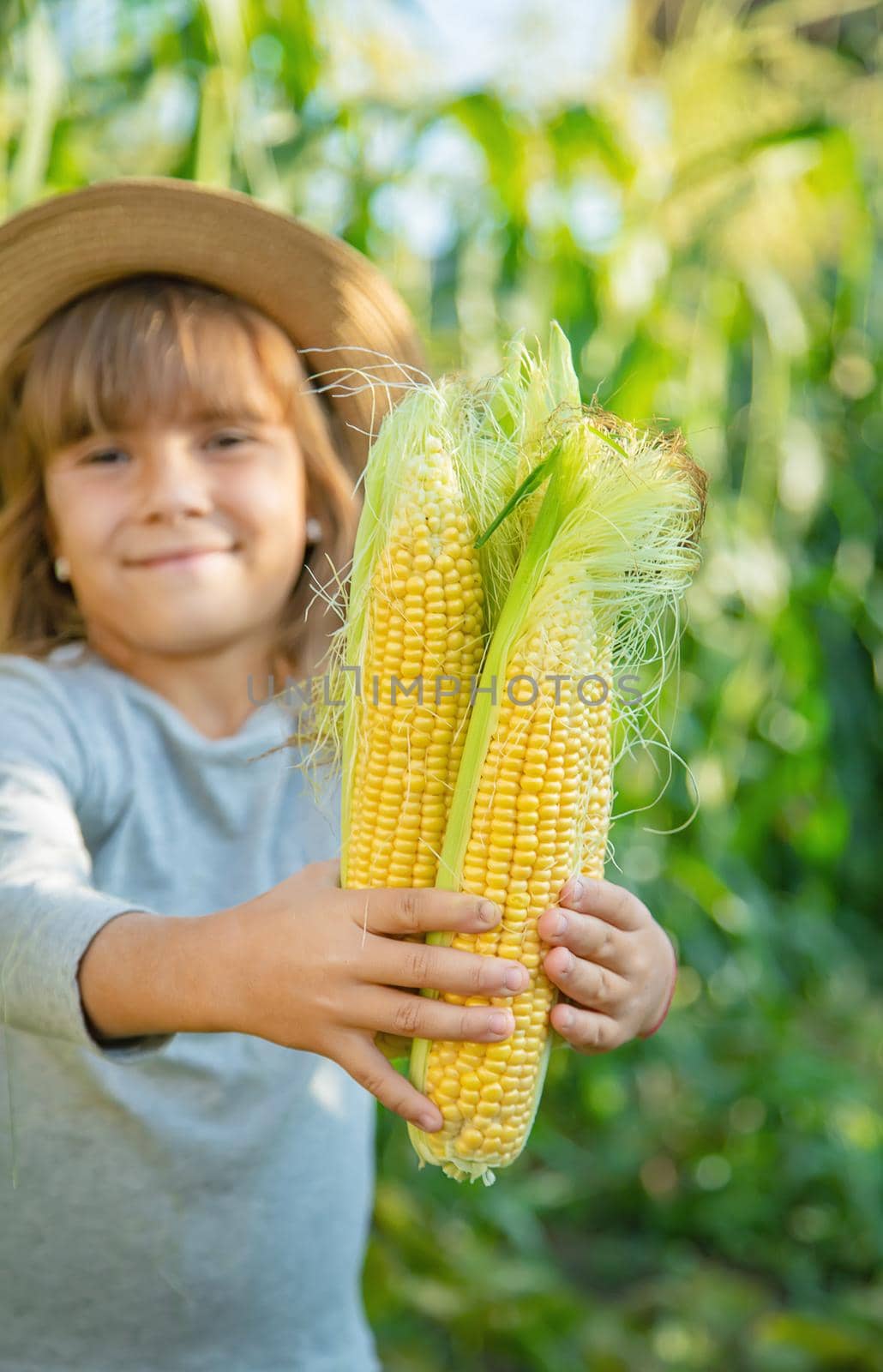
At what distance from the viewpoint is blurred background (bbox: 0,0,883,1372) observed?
162cm

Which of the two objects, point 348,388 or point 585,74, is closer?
point 348,388

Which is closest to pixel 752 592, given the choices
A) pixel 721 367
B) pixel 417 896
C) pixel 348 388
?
pixel 721 367

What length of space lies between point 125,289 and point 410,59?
3.04 feet

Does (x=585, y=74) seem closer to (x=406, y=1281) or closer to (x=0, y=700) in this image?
(x=0, y=700)

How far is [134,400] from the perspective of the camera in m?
0.97

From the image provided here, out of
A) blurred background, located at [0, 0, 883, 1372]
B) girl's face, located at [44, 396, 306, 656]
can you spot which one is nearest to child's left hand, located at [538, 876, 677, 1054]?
girl's face, located at [44, 396, 306, 656]

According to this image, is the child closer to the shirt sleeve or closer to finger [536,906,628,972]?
the shirt sleeve

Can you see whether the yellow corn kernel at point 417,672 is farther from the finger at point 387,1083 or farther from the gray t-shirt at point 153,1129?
the gray t-shirt at point 153,1129

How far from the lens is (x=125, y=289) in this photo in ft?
3.44

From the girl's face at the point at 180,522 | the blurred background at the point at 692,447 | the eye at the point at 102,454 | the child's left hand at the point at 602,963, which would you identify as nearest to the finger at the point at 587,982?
the child's left hand at the point at 602,963

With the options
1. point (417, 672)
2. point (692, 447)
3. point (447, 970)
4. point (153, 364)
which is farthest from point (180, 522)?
point (692, 447)

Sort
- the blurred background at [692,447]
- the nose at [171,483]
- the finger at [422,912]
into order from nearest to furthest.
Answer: the finger at [422,912]
the nose at [171,483]
the blurred background at [692,447]

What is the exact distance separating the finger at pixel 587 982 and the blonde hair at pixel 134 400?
0.31 meters

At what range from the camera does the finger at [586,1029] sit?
0.71 metres
